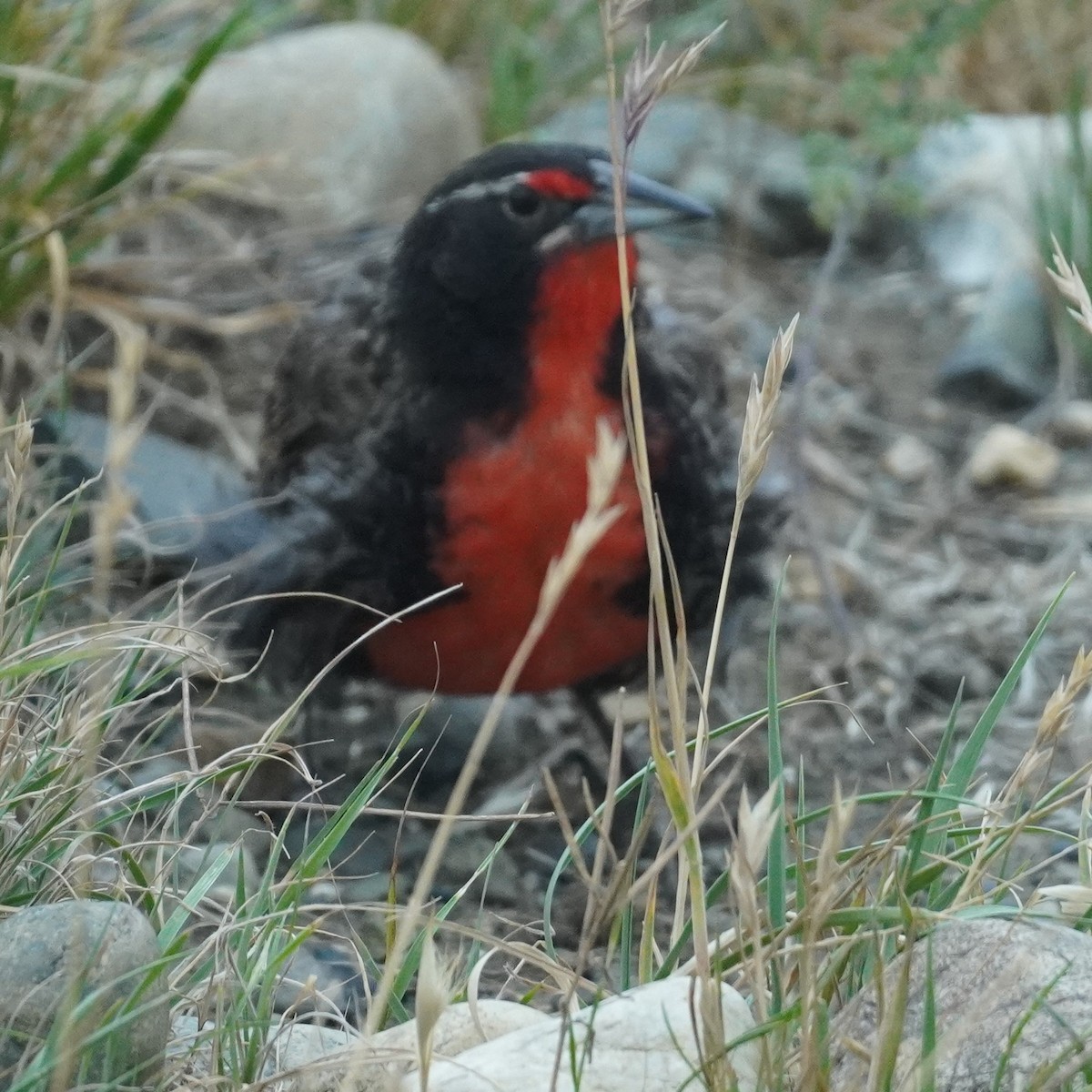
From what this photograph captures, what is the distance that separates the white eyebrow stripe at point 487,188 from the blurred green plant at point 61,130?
0.79m

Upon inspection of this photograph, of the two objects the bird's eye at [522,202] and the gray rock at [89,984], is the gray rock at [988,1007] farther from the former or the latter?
the bird's eye at [522,202]

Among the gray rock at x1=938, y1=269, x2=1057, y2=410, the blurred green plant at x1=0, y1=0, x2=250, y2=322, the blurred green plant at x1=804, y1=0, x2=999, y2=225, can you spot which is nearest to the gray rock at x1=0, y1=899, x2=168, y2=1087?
the blurred green plant at x1=0, y1=0, x2=250, y2=322

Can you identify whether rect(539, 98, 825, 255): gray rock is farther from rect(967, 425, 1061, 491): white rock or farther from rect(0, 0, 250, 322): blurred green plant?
rect(0, 0, 250, 322): blurred green plant

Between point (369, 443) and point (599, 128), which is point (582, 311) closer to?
point (369, 443)

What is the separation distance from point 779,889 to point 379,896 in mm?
1233

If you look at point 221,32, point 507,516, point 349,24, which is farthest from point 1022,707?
point 349,24

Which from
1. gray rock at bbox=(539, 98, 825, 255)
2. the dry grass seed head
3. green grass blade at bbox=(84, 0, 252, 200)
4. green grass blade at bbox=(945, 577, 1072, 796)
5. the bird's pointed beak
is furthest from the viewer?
gray rock at bbox=(539, 98, 825, 255)

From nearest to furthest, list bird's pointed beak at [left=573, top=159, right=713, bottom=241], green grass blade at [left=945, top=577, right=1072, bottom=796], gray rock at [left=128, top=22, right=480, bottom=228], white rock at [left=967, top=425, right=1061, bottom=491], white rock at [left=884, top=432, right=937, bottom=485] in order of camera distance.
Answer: green grass blade at [left=945, top=577, right=1072, bottom=796]
bird's pointed beak at [left=573, top=159, right=713, bottom=241]
white rock at [left=967, top=425, right=1061, bottom=491]
white rock at [left=884, top=432, right=937, bottom=485]
gray rock at [left=128, top=22, right=480, bottom=228]

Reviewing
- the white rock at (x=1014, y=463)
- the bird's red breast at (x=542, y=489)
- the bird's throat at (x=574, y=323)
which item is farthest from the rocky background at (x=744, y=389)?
the bird's throat at (x=574, y=323)

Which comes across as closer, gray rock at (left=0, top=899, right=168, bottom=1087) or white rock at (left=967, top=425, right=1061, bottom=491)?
gray rock at (left=0, top=899, right=168, bottom=1087)

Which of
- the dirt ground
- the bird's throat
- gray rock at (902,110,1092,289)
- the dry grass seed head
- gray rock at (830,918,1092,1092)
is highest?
the dry grass seed head

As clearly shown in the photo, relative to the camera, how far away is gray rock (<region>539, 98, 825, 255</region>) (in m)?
5.21

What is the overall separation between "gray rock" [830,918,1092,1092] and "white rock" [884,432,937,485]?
278cm

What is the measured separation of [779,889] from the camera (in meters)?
1.64
